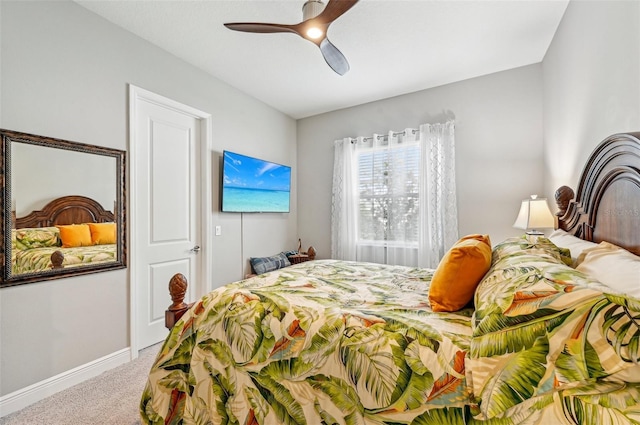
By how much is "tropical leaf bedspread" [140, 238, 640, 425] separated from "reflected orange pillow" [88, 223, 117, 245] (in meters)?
1.25

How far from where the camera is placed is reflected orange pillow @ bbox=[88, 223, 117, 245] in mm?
2195

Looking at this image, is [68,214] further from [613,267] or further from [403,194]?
[403,194]

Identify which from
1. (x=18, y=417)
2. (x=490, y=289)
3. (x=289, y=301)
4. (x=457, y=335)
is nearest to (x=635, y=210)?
Result: (x=490, y=289)

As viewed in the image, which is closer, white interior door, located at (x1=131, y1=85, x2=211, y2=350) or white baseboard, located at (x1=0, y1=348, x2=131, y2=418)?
white baseboard, located at (x1=0, y1=348, x2=131, y2=418)

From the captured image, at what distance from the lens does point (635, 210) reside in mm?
1175

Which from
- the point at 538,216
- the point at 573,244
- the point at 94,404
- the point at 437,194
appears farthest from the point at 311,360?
the point at 437,194

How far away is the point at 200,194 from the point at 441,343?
9.21ft

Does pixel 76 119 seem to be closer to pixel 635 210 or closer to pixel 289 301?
pixel 289 301

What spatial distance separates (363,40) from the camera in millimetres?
2545

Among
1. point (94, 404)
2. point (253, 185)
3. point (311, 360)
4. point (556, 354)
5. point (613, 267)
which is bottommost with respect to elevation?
point (94, 404)

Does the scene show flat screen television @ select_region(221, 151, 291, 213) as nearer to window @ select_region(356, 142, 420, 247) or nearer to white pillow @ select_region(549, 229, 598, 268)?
window @ select_region(356, 142, 420, 247)

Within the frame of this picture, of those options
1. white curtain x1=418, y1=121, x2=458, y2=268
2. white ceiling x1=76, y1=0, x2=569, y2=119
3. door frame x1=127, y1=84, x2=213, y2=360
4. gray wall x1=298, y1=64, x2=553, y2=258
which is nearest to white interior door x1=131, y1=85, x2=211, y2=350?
door frame x1=127, y1=84, x2=213, y2=360

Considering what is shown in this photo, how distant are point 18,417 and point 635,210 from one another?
3459 millimetres

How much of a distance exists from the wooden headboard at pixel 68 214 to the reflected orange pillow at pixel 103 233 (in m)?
0.04
